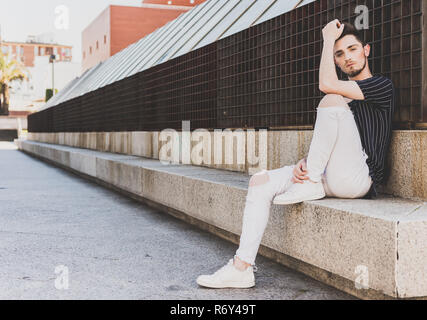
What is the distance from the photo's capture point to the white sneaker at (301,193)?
3.96 m

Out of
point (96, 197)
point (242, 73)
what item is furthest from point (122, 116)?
point (242, 73)

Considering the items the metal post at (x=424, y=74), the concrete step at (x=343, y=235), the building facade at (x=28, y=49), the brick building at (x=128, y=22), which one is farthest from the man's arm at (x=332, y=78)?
the building facade at (x=28, y=49)

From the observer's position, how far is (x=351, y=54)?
4066 mm

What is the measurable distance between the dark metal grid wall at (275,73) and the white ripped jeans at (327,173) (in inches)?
29.7

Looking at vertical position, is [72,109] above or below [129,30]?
below

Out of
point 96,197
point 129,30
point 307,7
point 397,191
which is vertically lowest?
point 96,197

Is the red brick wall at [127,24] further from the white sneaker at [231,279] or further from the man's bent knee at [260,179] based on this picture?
the white sneaker at [231,279]

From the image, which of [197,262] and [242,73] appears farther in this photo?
[242,73]

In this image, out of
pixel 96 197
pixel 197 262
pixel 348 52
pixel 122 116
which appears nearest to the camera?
pixel 348 52

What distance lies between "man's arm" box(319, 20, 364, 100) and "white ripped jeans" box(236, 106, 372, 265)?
118mm

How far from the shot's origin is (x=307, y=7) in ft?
19.5

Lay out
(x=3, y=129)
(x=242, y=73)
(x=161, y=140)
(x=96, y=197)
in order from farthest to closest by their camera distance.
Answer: (x=3, y=129)
(x=161, y=140)
(x=96, y=197)
(x=242, y=73)

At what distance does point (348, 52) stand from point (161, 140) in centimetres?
736

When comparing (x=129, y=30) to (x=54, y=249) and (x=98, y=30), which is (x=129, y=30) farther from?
(x=54, y=249)
